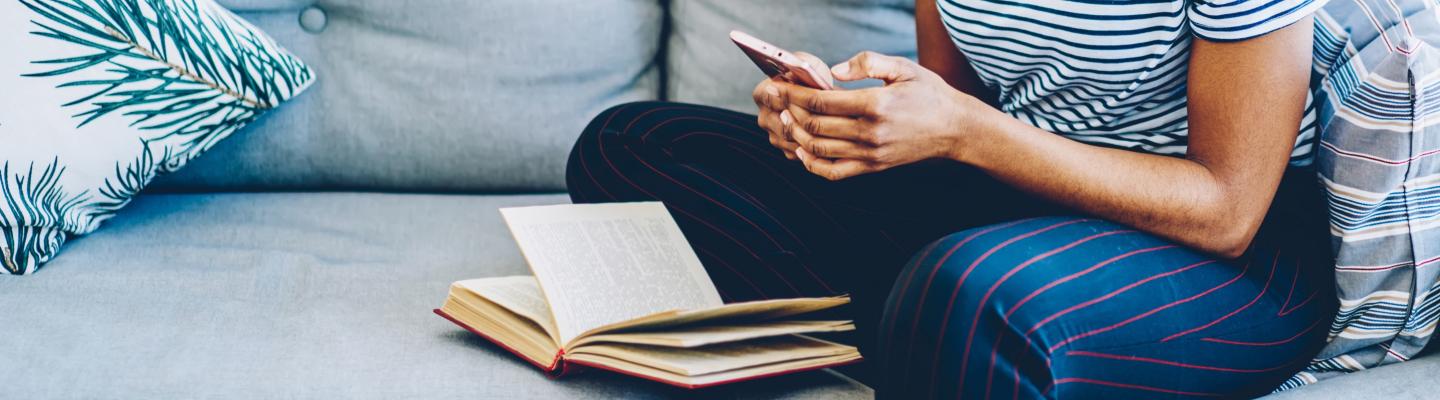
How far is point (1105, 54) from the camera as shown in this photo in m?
0.88

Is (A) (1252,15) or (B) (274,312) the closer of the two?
(A) (1252,15)

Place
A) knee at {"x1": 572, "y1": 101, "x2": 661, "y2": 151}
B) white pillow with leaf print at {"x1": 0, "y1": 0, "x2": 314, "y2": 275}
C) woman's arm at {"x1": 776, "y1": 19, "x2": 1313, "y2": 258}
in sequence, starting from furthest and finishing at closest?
1. knee at {"x1": 572, "y1": 101, "x2": 661, "y2": 151}
2. white pillow with leaf print at {"x1": 0, "y1": 0, "x2": 314, "y2": 275}
3. woman's arm at {"x1": 776, "y1": 19, "x2": 1313, "y2": 258}

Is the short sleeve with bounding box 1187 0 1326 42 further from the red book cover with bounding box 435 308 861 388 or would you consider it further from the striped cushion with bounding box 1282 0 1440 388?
the red book cover with bounding box 435 308 861 388

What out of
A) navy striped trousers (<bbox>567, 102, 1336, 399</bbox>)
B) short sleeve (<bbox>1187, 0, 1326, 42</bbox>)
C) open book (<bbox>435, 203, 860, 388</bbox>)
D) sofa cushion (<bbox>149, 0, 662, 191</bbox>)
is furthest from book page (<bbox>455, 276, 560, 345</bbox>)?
short sleeve (<bbox>1187, 0, 1326, 42</bbox>)

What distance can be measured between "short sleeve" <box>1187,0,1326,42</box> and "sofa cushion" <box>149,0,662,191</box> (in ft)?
2.60

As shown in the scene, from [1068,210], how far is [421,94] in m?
0.83

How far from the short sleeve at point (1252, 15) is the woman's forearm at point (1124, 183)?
0.34 feet

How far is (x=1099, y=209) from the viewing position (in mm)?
815

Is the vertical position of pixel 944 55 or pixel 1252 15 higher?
pixel 1252 15

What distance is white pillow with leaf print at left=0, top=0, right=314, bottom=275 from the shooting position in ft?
3.50

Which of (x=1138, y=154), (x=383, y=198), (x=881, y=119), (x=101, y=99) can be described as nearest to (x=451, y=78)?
(x=383, y=198)

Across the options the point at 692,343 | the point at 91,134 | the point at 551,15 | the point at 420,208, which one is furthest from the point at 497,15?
the point at 692,343

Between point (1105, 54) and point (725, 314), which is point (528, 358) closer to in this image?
point (725, 314)

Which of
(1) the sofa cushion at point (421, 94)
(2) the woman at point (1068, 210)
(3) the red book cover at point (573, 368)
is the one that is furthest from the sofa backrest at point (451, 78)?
(3) the red book cover at point (573, 368)
